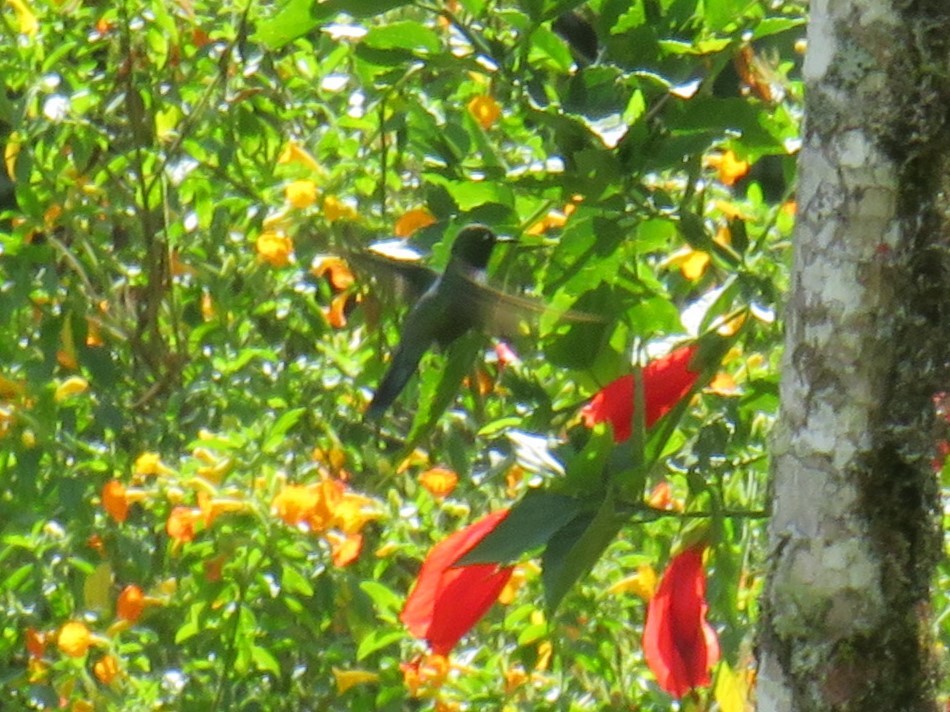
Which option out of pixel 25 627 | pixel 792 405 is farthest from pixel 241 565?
pixel 792 405

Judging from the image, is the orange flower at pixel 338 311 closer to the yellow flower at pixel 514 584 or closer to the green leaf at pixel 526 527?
the yellow flower at pixel 514 584

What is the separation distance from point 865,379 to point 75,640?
5.14 ft

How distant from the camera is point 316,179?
7.22ft

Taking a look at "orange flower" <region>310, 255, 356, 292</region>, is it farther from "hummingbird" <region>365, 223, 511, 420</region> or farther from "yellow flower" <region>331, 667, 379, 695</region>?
"hummingbird" <region>365, 223, 511, 420</region>

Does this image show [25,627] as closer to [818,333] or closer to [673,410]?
[673,410]

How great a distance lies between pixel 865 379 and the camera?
97cm

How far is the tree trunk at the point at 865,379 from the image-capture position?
38.1 inches

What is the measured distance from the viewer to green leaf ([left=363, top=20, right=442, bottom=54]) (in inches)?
50.1

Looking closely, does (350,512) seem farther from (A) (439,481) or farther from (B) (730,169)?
(B) (730,169)

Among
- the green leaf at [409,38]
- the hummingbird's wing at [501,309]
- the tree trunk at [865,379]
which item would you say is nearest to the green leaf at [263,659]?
the hummingbird's wing at [501,309]

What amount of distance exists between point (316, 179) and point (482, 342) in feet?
2.93

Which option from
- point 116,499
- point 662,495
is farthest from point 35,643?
point 662,495

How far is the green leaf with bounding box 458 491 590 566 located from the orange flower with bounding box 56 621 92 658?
129 centimetres

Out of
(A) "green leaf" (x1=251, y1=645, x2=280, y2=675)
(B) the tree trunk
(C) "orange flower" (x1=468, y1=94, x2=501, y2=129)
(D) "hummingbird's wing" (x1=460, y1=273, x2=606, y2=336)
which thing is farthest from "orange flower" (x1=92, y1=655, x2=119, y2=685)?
(B) the tree trunk
